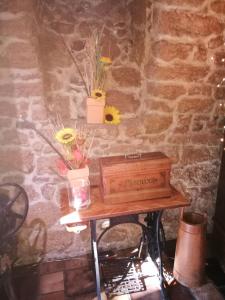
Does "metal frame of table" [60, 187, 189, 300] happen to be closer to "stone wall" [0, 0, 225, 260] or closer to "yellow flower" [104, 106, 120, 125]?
"stone wall" [0, 0, 225, 260]

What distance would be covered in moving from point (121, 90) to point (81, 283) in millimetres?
1669

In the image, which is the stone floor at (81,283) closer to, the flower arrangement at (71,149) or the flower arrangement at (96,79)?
the flower arrangement at (71,149)

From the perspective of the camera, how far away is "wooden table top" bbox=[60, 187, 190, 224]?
5.26 feet

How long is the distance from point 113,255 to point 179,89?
160 cm

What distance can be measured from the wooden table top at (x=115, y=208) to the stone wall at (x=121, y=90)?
1.82 ft

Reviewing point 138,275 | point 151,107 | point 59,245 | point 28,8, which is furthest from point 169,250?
point 28,8

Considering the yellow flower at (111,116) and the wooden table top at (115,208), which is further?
the yellow flower at (111,116)

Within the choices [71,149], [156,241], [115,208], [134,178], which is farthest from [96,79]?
[156,241]

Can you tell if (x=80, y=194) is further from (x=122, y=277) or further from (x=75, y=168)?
(x=122, y=277)

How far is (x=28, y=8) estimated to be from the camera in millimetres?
1686

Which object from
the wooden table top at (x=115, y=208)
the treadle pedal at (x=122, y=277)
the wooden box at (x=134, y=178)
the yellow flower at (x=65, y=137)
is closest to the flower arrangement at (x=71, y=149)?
the yellow flower at (x=65, y=137)

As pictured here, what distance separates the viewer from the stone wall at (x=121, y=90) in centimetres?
186

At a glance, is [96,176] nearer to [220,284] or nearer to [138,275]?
[138,275]

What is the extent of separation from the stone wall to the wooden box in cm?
52
